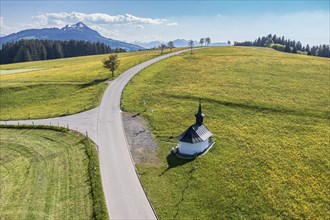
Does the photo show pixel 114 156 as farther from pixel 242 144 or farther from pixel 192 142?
pixel 242 144

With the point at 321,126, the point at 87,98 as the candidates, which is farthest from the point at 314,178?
the point at 87,98

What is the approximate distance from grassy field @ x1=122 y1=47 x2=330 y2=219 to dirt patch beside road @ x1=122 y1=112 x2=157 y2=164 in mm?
1263

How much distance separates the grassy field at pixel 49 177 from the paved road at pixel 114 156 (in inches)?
49.3

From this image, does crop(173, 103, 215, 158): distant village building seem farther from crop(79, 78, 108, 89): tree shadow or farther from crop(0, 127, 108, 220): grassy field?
crop(79, 78, 108, 89): tree shadow

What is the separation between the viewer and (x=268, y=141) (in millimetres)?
46094

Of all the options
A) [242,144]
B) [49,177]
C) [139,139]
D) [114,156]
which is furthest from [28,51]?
[242,144]

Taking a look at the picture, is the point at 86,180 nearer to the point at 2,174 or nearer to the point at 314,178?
the point at 2,174

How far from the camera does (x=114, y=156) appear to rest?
41062mm

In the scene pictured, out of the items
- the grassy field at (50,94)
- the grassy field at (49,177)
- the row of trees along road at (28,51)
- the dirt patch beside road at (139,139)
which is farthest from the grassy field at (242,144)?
the row of trees along road at (28,51)

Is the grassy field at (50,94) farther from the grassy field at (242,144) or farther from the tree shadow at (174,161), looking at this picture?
the tree shadow at (174,161)

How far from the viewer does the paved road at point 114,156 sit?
3061cm

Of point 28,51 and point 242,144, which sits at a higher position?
point 28,51

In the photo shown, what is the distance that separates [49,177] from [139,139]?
48.0 ft

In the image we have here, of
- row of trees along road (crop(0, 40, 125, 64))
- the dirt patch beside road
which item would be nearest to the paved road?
the dirt patch beside road
